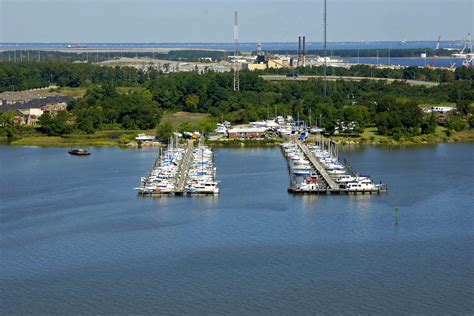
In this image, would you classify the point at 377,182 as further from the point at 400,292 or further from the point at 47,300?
the point at 47,300

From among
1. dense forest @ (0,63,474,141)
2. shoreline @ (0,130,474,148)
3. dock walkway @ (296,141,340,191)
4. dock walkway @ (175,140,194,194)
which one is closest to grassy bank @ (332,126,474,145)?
shoreline @ (0,130,474,148)

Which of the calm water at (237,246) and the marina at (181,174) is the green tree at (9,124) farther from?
the calm water at (237,246)

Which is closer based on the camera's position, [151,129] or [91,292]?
[91,292]

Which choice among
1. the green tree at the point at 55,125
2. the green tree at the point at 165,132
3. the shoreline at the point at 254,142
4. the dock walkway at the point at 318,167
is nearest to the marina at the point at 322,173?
the dock walkway at the point at 318,167

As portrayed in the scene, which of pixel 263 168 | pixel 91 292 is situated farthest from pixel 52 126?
pixel 91 292

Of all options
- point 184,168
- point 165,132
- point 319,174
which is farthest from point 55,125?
point 319,174

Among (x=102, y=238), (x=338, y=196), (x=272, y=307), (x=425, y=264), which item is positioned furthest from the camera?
(x=338, y=196)

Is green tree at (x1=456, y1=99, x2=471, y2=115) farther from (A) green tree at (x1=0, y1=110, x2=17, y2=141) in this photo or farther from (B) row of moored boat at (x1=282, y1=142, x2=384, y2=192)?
(A) green tree at (x1=0, y1=110, x2=17, y2=141)

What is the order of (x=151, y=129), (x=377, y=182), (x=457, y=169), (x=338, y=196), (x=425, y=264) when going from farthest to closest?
(x=151, y=129), (x=457, y=169), (x=377, y=182), (x=338, y=196), (x=425, y=264)
